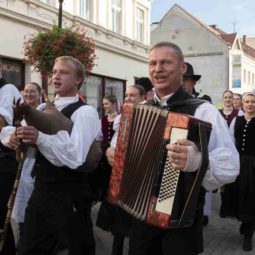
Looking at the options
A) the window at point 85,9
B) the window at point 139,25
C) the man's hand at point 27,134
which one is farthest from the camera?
the window at point 139,25

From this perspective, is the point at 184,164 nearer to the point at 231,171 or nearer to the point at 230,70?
the point at 231,171

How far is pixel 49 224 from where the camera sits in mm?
3119

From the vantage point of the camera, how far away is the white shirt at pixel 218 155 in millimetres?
2531

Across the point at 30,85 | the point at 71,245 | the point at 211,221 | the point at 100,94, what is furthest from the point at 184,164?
the point at 100,94

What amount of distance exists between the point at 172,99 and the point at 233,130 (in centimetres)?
322

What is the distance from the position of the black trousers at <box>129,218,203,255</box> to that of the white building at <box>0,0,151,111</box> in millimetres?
9602

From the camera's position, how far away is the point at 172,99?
2703 mm

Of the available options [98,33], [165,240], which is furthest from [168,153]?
[98,33]

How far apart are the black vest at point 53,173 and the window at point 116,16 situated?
50.3 ft

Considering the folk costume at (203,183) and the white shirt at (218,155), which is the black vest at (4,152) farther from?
the white shirt at (218,155)

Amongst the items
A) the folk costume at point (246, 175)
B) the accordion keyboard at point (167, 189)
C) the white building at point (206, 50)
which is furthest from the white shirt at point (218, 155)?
the white building at point (206, 50)

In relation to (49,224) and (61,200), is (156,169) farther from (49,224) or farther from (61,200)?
(49,224)

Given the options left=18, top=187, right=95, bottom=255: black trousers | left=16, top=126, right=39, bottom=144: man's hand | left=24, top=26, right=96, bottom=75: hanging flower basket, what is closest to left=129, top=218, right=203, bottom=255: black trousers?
left=18, top=187, right=95, bottom=255: black trousers

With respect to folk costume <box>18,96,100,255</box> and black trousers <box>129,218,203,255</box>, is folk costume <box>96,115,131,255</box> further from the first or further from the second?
black trousers <box>129,218,203,255</box>
